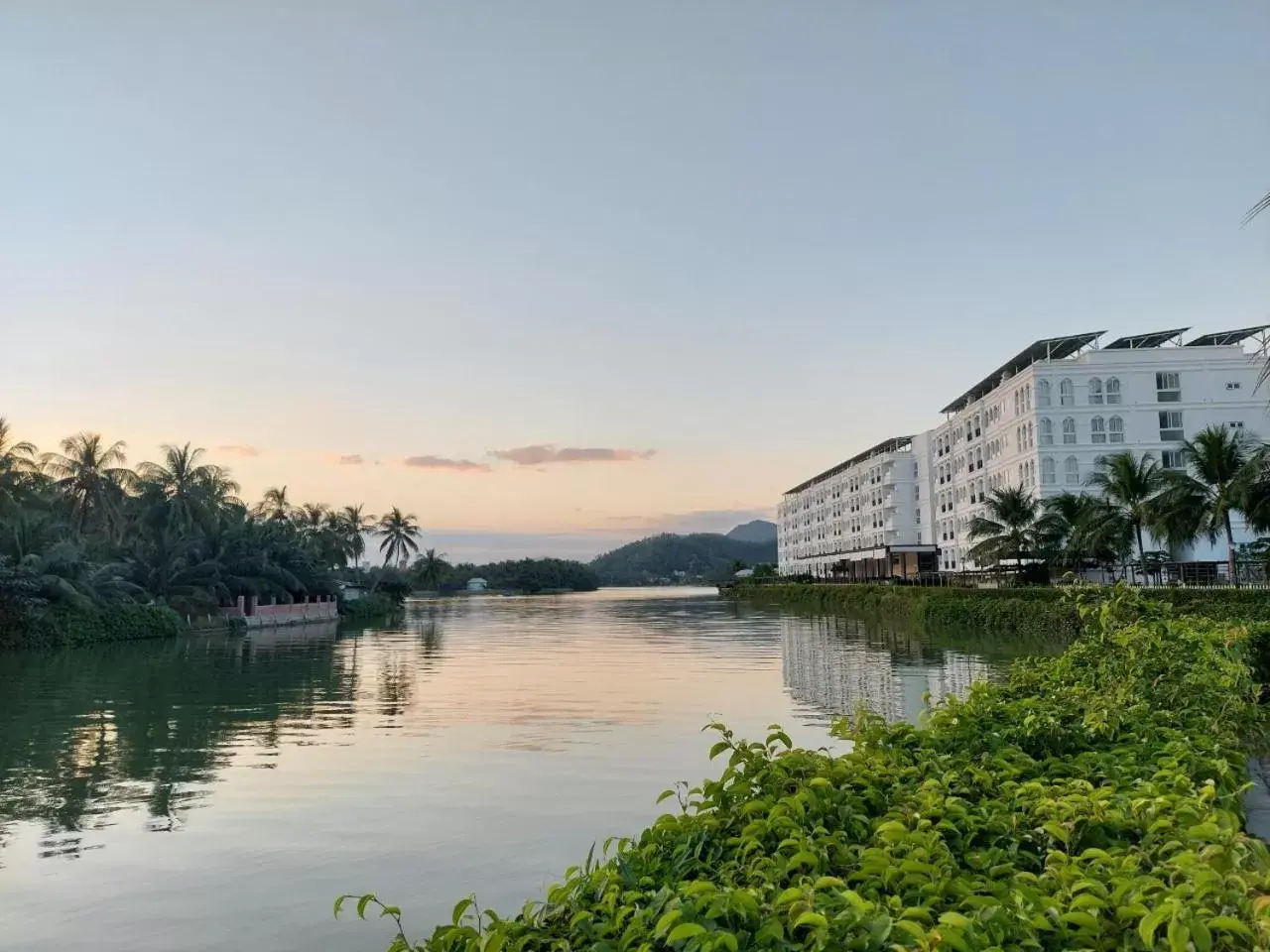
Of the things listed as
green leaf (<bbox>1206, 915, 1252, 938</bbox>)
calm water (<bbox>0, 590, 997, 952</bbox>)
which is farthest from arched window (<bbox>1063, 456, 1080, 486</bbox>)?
green leaf (<bbox>1206, 915, 1252, 938</bbox>)

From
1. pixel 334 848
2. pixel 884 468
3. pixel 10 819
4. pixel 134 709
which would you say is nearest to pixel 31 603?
pixel 134 709

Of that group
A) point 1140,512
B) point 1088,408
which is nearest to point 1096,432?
point 1088,408

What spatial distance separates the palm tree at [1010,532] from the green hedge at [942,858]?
163ft

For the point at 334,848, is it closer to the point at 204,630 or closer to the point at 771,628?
the point at 771,628

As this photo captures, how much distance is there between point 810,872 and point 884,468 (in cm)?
9713

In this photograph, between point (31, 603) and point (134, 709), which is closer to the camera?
point (134, 709)

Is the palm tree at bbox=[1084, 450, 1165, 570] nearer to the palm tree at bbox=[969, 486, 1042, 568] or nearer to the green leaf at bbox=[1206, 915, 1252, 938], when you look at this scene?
the palm tree at bbox=[969, 486, 1042, 568]

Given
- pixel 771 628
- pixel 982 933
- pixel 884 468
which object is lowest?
pixel 771 628

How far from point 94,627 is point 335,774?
38.3 metres

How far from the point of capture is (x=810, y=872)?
3461 millimetres

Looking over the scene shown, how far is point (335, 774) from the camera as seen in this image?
46.6 ft

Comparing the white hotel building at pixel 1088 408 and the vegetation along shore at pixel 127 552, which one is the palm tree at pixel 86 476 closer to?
the vegetation along shore at pixel 127 552

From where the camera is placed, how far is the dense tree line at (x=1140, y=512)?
4000 centimetres

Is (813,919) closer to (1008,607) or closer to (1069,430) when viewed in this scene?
(1008,607)
